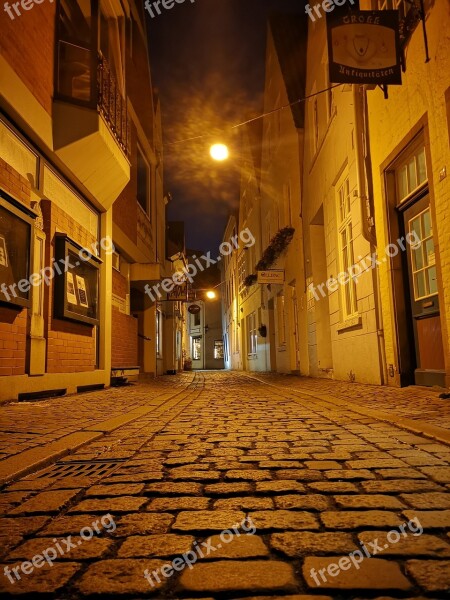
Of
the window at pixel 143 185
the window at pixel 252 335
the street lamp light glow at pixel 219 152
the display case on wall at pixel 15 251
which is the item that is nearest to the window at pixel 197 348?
the window at pixel 252 335

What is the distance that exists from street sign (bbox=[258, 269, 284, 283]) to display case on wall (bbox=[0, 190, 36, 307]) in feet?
30.2

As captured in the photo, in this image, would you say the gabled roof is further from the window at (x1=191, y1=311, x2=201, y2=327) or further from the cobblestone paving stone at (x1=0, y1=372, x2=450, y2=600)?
the window at (x1=191, y1=311, x2=201, y2=327)

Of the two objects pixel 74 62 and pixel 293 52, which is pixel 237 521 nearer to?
pixel 74 62

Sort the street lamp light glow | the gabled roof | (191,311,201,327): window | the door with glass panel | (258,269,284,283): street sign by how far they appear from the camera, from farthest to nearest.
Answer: (191,311,201,327): window
(258,269,284,283): street sign
the gabled roof
the street lamp light glow
the door with glass panel

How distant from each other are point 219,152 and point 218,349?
1380 inches

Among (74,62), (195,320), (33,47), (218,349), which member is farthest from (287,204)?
(195,320)

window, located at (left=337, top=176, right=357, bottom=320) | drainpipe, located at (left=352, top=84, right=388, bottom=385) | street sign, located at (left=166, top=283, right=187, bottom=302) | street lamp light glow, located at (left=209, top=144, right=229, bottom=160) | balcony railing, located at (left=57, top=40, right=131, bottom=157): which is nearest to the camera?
balcony railing, located at (left=57, top=40, right=131, bottom=157)

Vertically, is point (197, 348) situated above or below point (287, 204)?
below

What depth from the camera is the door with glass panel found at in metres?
6.63

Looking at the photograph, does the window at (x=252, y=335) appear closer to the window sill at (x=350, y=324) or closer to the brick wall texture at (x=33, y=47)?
the window sill at (x=350, y=324)

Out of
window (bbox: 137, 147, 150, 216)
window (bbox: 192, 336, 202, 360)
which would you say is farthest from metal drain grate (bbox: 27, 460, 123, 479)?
window (bbox: 192, 336, 202, 360)

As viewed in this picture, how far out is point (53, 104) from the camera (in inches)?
289

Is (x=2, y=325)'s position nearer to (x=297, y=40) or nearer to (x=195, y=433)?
(x=195, y=433)

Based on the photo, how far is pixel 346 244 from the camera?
9945 mm
